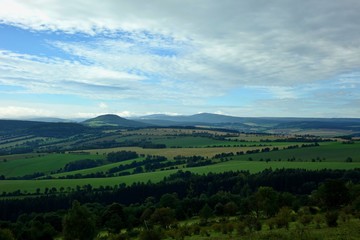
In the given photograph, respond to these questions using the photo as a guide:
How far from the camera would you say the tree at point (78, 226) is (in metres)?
54.6

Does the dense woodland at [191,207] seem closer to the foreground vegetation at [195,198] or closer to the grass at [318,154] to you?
the foreground vegetation at [195,198]

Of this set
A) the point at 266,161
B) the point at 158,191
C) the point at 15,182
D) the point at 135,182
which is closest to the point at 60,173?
the point at 15,182

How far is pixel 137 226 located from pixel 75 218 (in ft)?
78.2

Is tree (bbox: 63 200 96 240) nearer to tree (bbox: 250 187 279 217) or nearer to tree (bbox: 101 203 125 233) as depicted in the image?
tree (bbox: 101 203 125 233)

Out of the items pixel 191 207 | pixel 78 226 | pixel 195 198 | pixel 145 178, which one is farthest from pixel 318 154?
pixel 78 226

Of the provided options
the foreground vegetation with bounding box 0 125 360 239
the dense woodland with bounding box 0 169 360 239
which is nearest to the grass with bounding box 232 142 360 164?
the foreground vegetation with bounding box 0 125 360 239

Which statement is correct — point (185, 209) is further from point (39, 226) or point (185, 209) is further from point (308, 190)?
point (308, 190)

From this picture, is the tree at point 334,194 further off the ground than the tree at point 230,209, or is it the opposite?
the tree at point 334,194

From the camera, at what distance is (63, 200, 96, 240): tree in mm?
54562

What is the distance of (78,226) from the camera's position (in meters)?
54.6

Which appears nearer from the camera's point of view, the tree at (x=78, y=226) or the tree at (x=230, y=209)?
the tree at (x=78, y=226)

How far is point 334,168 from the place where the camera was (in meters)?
136

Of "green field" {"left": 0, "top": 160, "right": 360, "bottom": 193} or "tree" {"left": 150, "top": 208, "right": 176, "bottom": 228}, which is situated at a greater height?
"tree" {"left": 150, "top": 208, "right": 176, "bottom": 228}

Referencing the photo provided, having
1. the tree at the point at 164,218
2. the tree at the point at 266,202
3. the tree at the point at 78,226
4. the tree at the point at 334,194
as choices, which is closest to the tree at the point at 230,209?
the tree at the point at 266,202
